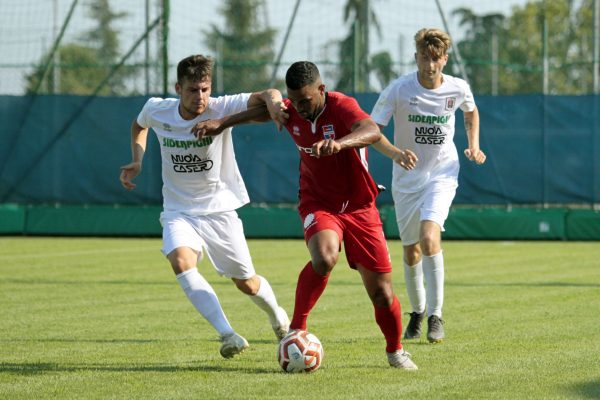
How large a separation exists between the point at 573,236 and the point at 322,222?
1439 cm

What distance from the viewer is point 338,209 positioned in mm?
7711

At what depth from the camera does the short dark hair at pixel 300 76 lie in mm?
7180

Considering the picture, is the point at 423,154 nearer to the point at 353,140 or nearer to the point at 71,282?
the point at 353,140

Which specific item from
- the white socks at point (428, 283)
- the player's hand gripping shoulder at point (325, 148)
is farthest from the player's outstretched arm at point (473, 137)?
the player's hand gripping shoulder at point (325, 148)

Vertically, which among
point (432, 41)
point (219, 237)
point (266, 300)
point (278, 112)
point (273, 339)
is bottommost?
point (273, 339)

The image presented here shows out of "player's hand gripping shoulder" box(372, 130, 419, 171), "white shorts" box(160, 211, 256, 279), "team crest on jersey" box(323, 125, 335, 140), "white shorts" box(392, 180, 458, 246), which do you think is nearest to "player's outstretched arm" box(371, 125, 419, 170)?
"player's hand gripping shoulder" box(372, 130, 419, 171)

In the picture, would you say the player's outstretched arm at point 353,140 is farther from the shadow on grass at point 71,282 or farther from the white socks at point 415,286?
the shadow on grass at point 71,282

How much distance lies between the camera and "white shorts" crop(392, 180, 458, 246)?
31.1ft

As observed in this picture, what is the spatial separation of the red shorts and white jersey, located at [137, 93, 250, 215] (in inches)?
43.3

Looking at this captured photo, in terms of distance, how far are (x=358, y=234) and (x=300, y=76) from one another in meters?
1.13

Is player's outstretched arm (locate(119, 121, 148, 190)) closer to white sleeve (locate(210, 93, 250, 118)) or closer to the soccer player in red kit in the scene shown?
white sleeve (locate(210, 93, 250, 118))

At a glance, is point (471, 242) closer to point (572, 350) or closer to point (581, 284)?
point (581, 284)

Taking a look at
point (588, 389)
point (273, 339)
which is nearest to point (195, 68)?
point (273, 339)

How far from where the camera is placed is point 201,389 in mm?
6785
